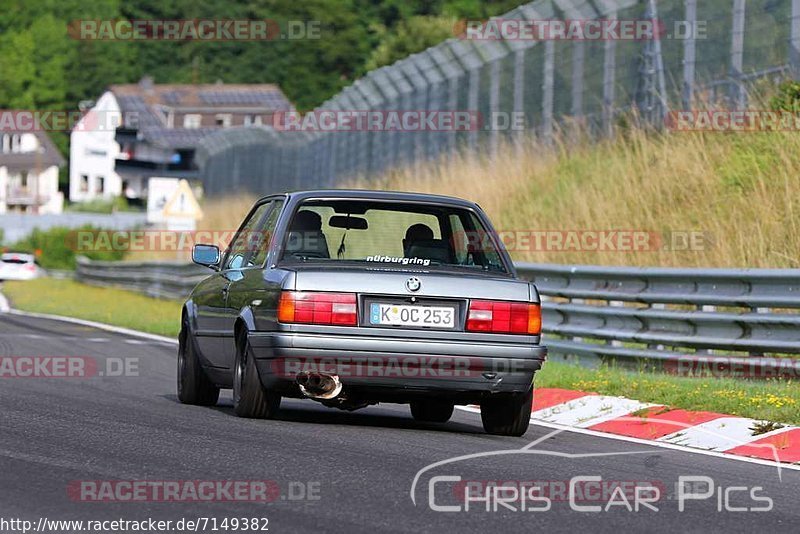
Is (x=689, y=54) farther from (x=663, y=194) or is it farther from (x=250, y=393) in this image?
(x=250, y=393)

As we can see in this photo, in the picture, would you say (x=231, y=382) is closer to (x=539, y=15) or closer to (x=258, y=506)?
(x=258, y=506)

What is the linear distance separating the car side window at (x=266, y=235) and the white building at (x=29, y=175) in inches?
A: 5061

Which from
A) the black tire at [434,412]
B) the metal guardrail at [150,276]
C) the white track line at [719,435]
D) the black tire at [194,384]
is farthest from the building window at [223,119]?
the white track line at [719,435]

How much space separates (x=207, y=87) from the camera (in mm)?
138750

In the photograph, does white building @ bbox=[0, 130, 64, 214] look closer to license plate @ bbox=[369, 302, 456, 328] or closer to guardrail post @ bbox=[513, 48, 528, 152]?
guardrail post @ bbox=[513, 48, 528, 152]

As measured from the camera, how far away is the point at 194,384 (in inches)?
460

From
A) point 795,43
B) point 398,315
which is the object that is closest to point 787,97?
point 795,43

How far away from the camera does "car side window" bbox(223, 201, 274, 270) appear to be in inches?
444

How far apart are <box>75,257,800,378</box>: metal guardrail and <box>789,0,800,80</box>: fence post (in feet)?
11.3

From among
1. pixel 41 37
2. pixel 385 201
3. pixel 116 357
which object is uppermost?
pixel 41 37

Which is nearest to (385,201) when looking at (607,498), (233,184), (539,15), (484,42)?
(607,498)

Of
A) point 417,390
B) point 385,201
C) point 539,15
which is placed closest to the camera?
point 417,390

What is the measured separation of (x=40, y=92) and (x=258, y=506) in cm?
13735

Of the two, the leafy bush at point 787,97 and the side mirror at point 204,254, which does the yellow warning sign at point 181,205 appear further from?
the side mirror at point 204,254
